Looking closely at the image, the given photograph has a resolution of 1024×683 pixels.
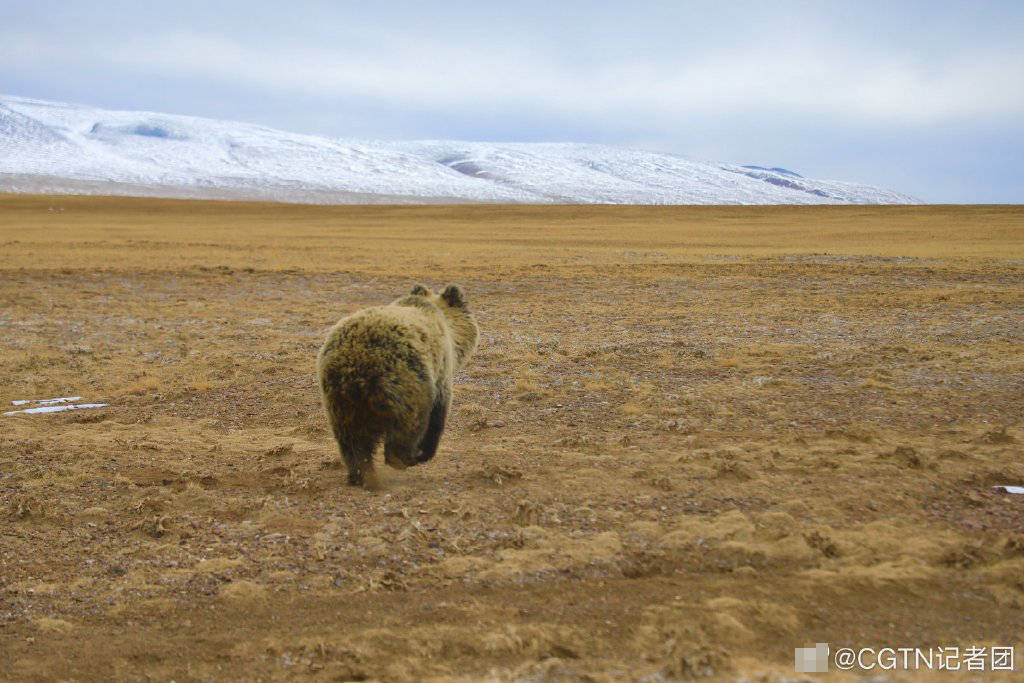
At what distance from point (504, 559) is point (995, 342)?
1261 centimetres

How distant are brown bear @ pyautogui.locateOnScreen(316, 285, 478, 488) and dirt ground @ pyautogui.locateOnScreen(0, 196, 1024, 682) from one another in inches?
17.0

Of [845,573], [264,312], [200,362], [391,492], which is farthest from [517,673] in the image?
[264,312]

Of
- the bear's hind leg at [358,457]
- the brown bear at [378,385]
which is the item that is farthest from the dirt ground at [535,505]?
the brown bear at [378,385]

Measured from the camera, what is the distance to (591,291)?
24.7 m

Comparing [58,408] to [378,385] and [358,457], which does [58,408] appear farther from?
[378,385]

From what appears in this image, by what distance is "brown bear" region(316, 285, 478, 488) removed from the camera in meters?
6.87

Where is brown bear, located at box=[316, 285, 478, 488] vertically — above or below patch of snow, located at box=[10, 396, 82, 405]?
above

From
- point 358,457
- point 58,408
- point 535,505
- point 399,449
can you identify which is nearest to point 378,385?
point 399,449

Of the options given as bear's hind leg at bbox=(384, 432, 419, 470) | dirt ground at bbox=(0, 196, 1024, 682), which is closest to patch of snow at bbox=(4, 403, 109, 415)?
dirt ground at bbox=(0, 196, 1024, 682)

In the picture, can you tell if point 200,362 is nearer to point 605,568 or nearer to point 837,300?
point 605,568

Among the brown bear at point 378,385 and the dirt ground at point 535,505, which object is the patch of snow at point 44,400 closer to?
the dirt ground at point 535,505

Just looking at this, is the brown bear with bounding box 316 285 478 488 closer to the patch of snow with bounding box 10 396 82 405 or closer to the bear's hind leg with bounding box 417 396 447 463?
the bear's hind leg with bounding box 417 396 447 463

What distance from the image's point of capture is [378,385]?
22.4ft

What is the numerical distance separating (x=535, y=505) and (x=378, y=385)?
64.9 inches
